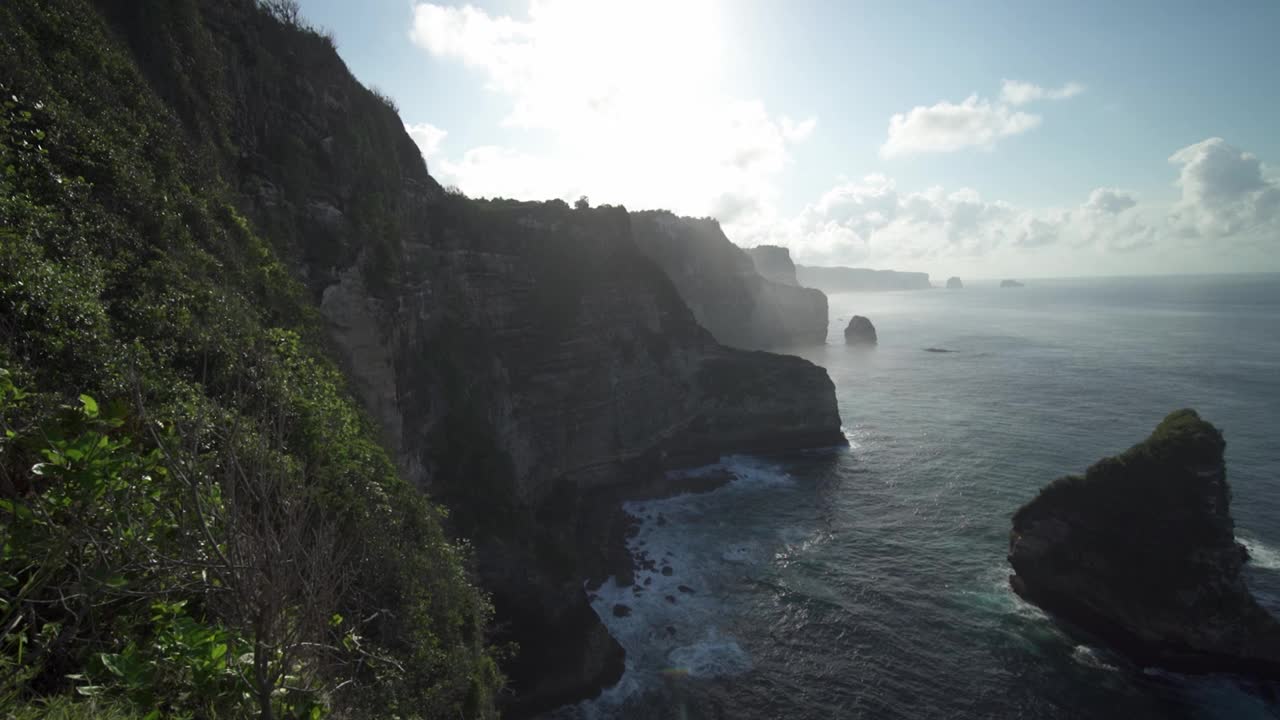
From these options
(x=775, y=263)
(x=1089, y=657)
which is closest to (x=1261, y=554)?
(x=1089, y=657)

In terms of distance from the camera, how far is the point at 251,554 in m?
4.92

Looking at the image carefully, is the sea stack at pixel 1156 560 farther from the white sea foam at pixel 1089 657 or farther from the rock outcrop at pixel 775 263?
the rock outcrop at pixel 775 263

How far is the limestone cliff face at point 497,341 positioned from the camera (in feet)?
72.5

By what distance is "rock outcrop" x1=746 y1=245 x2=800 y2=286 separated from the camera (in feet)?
569

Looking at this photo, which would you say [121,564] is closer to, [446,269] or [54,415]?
[54,415]

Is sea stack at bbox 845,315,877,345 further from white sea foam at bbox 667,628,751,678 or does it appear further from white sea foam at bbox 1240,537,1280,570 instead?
white sea foam at bbox 667,628,751,678

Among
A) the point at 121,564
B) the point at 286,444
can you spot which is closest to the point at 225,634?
the point at 121,564

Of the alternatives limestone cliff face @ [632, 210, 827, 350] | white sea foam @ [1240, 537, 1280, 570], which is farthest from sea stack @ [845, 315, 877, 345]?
white sea foam @ [1240, 537, 1280, 570]

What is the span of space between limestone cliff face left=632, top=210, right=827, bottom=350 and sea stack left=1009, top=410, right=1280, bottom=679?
206 feet

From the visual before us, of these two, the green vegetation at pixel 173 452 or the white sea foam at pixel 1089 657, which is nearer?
the green vegetation at pixel 173 452

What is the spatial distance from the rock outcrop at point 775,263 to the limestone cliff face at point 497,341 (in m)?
120

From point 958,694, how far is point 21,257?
34.7 meters

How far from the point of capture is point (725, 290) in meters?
111

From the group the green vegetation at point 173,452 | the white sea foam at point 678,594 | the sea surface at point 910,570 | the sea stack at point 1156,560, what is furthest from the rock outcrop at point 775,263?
the green vegetation at point 173,452
